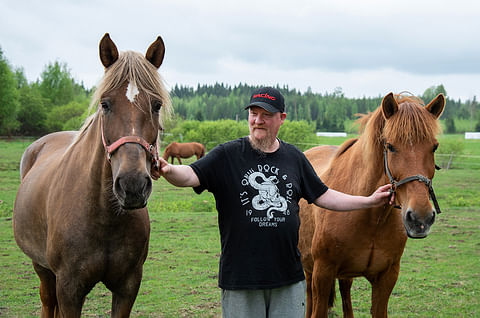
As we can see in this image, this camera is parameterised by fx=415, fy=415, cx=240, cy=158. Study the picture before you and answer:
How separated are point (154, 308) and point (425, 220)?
334 cm

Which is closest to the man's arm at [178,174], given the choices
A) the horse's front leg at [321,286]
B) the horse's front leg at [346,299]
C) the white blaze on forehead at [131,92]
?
the white blaze on forehead at [131,92]

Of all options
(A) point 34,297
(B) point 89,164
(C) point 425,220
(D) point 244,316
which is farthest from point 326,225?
(A) point 34,297

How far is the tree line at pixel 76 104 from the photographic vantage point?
38062mm

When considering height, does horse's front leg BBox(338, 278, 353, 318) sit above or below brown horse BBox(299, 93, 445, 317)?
below

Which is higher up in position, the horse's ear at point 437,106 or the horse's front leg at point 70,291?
the horse's ear at point 437,106

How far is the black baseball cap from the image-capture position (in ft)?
8.04

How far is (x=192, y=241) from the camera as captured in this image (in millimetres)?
7957

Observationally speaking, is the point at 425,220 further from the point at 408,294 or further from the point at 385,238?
the point at 408,294

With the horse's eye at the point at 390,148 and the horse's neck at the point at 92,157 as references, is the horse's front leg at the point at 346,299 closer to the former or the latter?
the horse's eye at the point at 390,148

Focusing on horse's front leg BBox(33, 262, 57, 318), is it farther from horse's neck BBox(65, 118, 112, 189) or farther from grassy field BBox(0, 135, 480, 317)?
horse's neck BBox(65, 118, 112, 189)

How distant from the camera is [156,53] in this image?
2.62m

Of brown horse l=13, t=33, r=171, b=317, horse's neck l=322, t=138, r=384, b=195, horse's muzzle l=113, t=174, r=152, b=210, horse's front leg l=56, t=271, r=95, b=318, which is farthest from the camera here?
horse's neck l=322, t=138, r=384, b=195

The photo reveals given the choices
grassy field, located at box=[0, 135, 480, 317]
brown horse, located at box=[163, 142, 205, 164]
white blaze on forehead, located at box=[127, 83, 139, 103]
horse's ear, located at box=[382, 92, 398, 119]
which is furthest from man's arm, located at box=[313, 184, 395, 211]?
brown horse, located at box=[163, 142, 205, 164]

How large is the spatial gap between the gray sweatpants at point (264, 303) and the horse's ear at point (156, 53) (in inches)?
57.7
